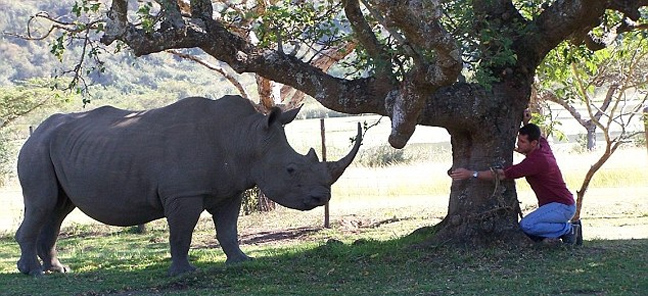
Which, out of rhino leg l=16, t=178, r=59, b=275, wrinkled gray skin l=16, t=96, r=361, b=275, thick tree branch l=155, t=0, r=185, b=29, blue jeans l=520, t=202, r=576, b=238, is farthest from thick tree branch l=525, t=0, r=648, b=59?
rhino leg l=16, t=178, r=59, b=275

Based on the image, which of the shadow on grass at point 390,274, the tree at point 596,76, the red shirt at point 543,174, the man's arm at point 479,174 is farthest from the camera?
the tree at point 596,76

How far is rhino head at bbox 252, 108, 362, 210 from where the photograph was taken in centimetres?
1113

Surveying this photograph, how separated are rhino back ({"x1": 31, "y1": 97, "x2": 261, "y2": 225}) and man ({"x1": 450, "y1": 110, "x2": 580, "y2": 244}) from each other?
2492mm

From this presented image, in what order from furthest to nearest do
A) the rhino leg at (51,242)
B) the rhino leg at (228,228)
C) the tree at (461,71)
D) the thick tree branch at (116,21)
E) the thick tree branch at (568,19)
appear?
the rhino leg at (51,242) → the rhino leg at (228,228) → the thick tree branch at (568,19) → the tree at (461,71) → the thick tree branch at (116,21)

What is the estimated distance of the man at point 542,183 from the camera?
37.0 ft

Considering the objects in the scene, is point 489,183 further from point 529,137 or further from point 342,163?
point 342,163

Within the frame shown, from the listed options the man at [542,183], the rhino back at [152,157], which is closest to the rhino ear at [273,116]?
the rhino back at [152,157]

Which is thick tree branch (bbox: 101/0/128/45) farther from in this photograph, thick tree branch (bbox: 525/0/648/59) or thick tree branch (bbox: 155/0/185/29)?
thick tree branch (bbox: 525/0/648/59)

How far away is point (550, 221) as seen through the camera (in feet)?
37.7

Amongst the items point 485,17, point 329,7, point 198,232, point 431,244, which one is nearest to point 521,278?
point 431,244

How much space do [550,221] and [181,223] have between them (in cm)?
393

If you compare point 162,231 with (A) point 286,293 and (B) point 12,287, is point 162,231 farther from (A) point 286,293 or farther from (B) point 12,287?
(A) point 286,293

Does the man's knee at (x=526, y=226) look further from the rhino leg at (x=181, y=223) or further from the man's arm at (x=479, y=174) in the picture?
the rhino leg at (x=181, y=223)

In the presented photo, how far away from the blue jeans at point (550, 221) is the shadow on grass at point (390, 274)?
0.27m
